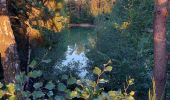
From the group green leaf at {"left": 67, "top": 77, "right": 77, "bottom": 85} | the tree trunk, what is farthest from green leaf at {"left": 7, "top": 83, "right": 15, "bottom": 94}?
the tree trunk

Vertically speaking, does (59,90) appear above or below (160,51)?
above

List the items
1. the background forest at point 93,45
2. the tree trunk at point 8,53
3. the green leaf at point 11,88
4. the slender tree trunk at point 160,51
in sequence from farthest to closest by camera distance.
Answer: the background forest at point 93,45
the slender tree trunk at point 160,51
the tree trunk at point 8,53
the green leaf at point 11,88

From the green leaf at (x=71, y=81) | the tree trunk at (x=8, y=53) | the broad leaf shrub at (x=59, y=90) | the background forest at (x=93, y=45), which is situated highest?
the green leaf at (x=71, y=81)

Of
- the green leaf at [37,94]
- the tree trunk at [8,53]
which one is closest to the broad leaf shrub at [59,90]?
the green leaf at [37,94]

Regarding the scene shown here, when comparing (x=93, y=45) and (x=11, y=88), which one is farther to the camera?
(x=93, y=45)

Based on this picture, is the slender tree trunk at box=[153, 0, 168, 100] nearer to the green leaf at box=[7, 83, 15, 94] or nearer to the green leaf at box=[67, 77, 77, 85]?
the green leaf at box=[67, 77, 77, 85]

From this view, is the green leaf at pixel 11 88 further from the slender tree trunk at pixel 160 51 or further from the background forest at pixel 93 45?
the slender tree trunk at pixel 160 51

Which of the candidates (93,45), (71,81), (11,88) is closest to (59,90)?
(71,81)

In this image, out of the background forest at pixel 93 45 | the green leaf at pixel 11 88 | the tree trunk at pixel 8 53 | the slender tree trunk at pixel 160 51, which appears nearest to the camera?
the green leaf at pixel 11 88

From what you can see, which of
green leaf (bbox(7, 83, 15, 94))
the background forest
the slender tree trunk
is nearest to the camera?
green leaf (bbox(7, 83, 15, 94))

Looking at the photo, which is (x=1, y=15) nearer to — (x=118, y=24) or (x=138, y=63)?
(x=138, y=63)

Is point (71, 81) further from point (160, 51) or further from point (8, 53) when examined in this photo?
point (160, 51)

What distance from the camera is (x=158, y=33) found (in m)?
5.98

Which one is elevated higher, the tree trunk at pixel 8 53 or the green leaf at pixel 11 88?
the green leaf at pixel 11 88
